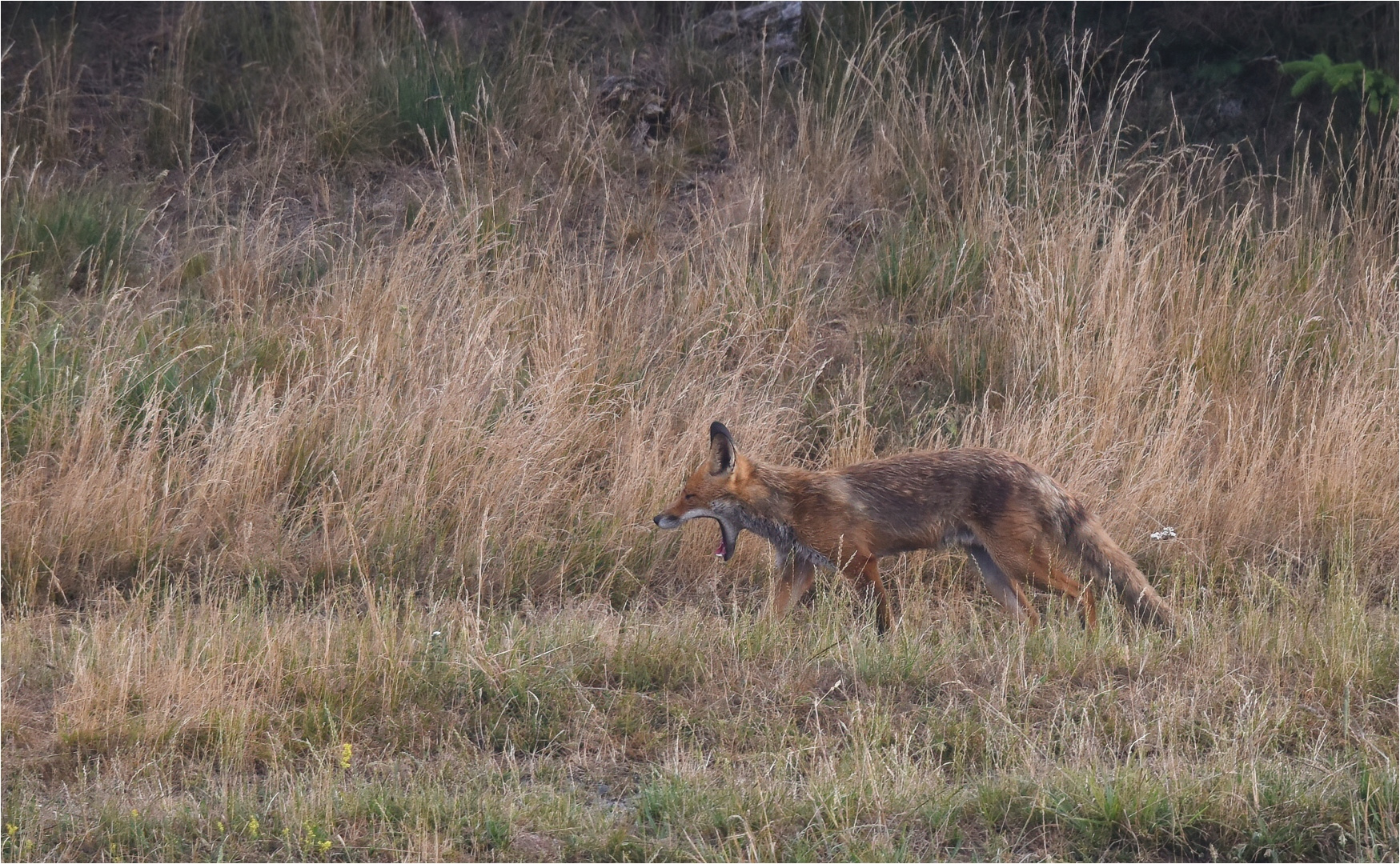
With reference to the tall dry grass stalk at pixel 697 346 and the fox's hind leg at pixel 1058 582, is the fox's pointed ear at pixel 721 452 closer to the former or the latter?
the tall dry grass stalk at pixel 697 346

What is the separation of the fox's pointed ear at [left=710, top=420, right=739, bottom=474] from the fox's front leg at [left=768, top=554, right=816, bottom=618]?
0.58 meters

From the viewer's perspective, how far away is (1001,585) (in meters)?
7.08

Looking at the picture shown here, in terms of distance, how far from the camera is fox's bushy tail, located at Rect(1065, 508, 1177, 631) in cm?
678

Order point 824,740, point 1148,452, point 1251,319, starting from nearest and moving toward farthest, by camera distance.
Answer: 1. point 824,740
2. point 1148,452
3. point 1251,319

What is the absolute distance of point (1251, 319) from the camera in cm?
957

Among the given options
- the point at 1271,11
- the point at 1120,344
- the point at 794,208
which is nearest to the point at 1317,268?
the point at 1120,344

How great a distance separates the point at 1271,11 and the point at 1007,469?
7.49 meters

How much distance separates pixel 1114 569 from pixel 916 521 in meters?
1.01

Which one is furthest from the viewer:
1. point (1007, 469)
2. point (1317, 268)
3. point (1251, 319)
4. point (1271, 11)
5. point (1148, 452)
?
point (1271, 11)

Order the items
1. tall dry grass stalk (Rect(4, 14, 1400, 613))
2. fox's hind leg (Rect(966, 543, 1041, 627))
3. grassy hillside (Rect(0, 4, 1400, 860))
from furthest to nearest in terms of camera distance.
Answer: tall dry grass stalk (Rect(4, 14, 1400, 613)) < fox's hind leg (Rect(966, 543, 1041, 627)) < grassy hillside (Rect(0, 4, 1400, 860))

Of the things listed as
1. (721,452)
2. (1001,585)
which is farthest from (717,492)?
(1001,585)

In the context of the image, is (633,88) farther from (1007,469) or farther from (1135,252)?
(1007,469)

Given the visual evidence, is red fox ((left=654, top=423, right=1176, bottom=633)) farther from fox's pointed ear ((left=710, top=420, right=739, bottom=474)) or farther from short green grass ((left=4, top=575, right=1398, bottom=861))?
short green grass ((left=4, top=575, right=1398, bottom=861))

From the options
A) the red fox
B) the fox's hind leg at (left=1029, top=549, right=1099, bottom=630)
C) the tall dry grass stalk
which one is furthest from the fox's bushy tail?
the tall dry grass stalk
